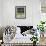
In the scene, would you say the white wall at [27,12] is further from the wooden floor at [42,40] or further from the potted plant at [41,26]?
→ the wooden floor at [42,40]

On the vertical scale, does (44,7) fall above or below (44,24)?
above

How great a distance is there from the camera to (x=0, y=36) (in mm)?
6566

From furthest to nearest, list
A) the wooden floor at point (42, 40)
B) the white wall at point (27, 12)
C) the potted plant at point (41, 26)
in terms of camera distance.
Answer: the white wall at point (27, 12), the potted plant at point (41, 26), the wooden floor at point (42, 40)

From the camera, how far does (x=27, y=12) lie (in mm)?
6730

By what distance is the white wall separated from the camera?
6.68m

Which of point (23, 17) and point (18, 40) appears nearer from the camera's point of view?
point (18, 40)

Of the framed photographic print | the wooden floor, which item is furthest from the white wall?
the wooden floor

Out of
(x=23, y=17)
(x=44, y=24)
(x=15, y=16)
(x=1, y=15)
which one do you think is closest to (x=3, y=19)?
(x=1, y=15)

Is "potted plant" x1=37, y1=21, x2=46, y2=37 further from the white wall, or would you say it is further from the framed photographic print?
the framed photographic print

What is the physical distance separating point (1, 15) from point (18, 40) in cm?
171

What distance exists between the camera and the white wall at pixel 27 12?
6.68m

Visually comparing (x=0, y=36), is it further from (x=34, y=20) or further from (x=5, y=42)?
(x=34, y=20)

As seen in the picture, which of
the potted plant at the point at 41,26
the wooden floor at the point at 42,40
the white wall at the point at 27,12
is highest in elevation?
the white wall at the point at 27,12

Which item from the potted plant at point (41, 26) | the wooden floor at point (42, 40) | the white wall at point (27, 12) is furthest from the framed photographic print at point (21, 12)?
the wooden floor at point (42, 40)
